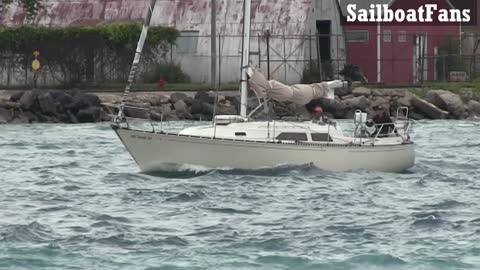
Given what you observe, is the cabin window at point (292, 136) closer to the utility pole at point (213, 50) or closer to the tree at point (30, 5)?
the utility pole at point (213, 50)

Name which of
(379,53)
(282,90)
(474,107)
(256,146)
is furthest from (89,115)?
(256,146)

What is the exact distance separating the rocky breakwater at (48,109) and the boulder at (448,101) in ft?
48.9

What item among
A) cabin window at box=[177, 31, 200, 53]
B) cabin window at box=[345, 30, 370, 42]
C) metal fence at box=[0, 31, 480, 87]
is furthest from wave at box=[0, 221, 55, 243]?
cabin window at box=[345, 30, 370, 42]

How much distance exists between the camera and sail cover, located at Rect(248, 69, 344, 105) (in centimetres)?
3231

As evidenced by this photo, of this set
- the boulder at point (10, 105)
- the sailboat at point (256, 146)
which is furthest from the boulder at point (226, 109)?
the sailboat at point (256, 146)

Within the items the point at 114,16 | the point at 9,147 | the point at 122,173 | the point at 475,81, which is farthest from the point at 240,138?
the point at 114,16

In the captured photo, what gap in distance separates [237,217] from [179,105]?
31960 millimetres

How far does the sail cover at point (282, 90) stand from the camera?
106 feet

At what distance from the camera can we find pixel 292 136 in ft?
101

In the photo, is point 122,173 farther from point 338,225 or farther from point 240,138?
point 338,225

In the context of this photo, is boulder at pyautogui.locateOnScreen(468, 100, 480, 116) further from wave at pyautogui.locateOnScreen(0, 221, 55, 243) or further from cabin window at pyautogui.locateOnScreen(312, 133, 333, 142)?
wave at pyautogui.locateOnScreen(0, 221, 55, 243)

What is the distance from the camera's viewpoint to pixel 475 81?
6538 cm

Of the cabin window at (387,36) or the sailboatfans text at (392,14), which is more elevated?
the sailboatfans text at (392,14)

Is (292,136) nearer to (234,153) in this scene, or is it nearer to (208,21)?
(234,153)
